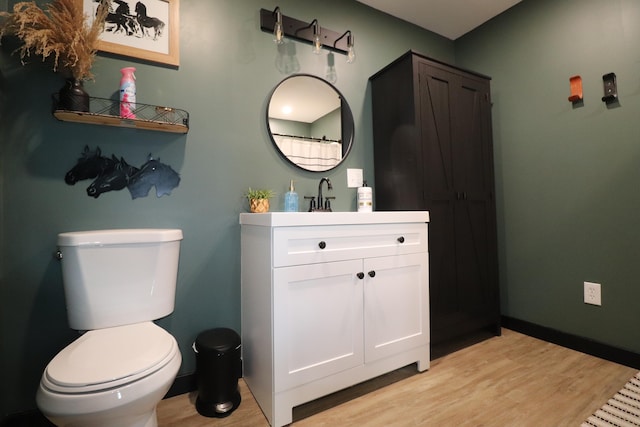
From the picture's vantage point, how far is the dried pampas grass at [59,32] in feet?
3.64

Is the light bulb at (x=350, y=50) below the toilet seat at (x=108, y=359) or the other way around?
the other way around

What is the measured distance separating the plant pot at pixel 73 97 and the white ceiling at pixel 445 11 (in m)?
1.91

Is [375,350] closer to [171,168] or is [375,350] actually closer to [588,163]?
[171,168]

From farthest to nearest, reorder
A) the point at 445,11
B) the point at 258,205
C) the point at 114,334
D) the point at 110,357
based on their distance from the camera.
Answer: the point at 445,11, the point at 258,205, the point at 114,334, the point at 110,357

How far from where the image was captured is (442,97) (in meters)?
1.82

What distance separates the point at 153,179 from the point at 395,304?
4.68 feet

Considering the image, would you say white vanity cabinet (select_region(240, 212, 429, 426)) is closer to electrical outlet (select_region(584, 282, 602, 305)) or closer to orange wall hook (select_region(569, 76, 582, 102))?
electrical outlet (select_region(584, 282, 602, 305))

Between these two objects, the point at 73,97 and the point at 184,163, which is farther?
the point at 184,163

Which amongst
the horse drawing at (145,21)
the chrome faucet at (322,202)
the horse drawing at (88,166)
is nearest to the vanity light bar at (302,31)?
the horse drawing at (145,21)

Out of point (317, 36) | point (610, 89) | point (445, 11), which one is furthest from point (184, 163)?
point (610, 89)

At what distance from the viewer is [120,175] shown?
1379mm

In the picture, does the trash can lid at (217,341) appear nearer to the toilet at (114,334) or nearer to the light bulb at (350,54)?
the toilet at (114,334)

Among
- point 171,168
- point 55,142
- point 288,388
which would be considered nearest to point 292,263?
point 288,388

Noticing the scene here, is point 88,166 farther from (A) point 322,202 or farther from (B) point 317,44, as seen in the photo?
(B) point 317,44
